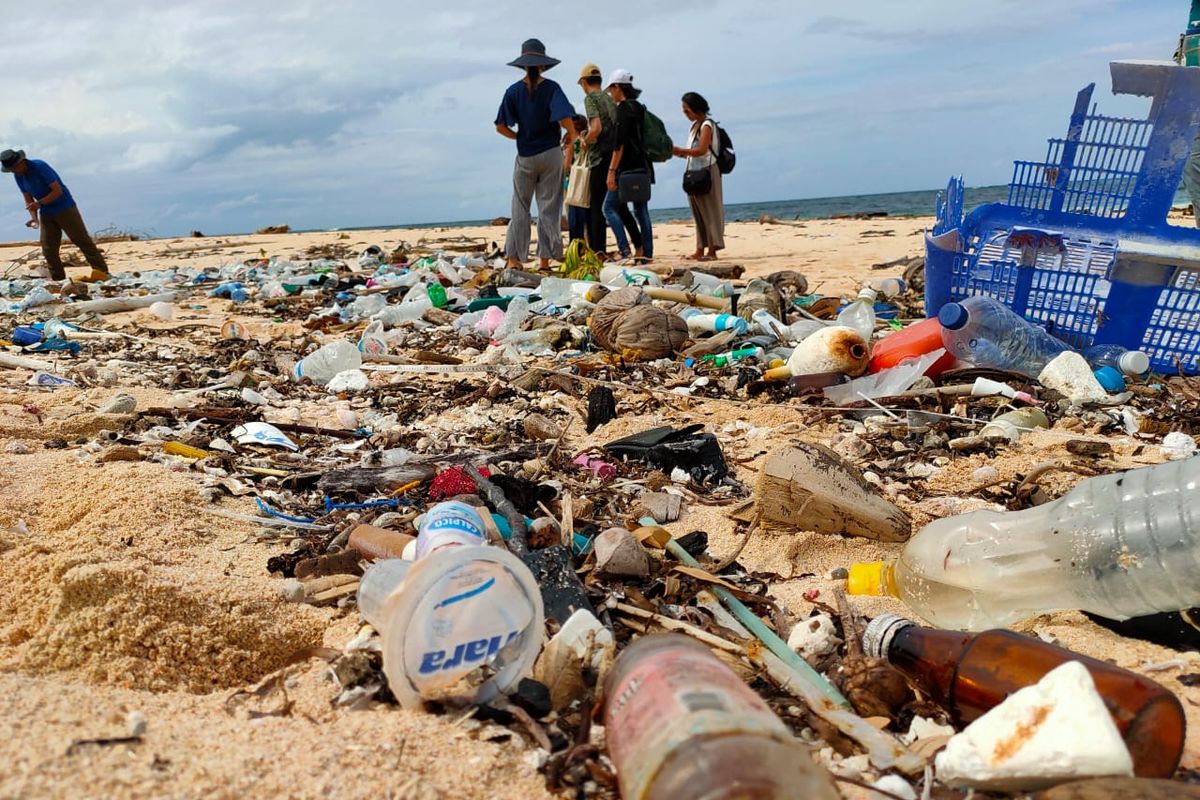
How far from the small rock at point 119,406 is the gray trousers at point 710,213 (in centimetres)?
604

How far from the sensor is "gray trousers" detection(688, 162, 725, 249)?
838cm

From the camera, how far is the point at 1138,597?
173cm

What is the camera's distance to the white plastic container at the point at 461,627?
1334 millimetres

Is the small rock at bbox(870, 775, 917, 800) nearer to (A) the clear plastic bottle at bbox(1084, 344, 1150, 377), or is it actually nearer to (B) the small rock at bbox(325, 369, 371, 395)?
(A) the clear plastic bottle at bbox(1084, 344, 1150, 377)

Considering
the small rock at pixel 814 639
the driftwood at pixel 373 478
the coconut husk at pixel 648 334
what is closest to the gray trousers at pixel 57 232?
the coconut husk at pixel 648 334

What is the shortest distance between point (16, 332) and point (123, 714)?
17.3 feet

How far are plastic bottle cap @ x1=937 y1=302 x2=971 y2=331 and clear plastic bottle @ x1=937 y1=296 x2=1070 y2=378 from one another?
101 millimetres

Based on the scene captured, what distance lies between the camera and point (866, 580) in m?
2.08

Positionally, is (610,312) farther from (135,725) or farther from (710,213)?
(710,213)

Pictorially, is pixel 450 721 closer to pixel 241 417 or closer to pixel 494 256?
pixel 241 417

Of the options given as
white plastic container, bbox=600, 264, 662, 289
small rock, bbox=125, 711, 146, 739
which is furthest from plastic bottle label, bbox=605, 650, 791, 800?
white plastic container, bbox=600, 264, 662, 289

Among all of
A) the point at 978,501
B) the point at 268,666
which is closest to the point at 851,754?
the point at 268,666

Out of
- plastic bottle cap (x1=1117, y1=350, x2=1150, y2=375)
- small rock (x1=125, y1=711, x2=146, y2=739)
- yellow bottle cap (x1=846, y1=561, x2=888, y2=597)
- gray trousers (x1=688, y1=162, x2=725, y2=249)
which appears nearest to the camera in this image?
small rock (x1=125, y1=711, x2=146, y2=739)

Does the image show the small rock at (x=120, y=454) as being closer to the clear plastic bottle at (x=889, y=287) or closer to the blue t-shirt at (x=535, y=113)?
the clear plastic bottle at (x=889, y=287)
